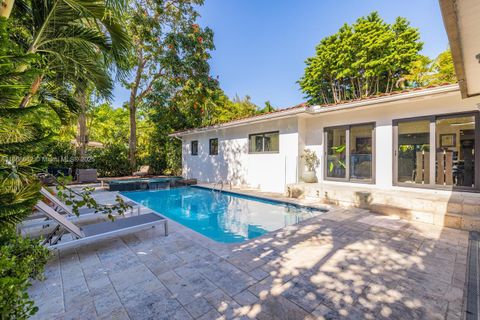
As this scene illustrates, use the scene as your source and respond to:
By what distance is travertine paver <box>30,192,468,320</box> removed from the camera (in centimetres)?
236

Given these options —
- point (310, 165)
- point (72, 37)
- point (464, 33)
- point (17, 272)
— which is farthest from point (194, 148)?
point (464, 33)

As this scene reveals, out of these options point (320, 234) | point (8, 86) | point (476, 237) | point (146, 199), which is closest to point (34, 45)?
point (8, 86)

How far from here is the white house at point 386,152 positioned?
6.20 meters

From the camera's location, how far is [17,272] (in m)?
1.96

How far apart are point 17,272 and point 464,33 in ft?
19.4

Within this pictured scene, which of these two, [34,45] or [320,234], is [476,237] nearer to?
[320,234]

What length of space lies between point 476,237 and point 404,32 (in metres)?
19.0

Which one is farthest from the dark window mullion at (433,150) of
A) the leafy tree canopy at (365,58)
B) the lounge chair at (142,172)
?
the lounge chair at (142,172)

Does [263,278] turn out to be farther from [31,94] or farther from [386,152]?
[386,152]

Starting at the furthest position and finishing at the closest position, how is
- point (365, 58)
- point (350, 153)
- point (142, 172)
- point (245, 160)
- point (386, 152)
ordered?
point (365, 58), point (142, 172), point (245, 160), point (350, 153), point (386, 152)

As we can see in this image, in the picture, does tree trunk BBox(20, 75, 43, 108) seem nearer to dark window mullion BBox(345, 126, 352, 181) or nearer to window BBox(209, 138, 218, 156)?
dark window mullion BBox(345, 126, 352, 181)

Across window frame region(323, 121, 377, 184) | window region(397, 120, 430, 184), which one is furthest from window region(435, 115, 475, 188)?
window frame region(323, 121, 377, 184)

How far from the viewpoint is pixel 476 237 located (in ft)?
14.6

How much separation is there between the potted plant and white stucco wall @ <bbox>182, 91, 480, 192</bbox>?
22 cm
